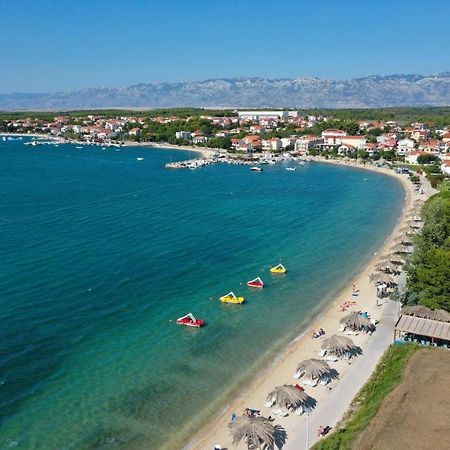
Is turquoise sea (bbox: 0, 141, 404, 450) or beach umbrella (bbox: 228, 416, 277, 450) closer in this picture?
beach umbrella (bbox: 228, 416, 277, 450)

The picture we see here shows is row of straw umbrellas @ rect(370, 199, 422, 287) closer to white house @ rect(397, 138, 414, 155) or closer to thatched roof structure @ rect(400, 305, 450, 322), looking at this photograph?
thatched roof structure @ rect(400, 305, 450, 322)

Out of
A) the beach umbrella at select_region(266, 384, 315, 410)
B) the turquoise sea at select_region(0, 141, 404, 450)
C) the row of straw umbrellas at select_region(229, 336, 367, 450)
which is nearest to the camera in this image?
the row of straw umbrellas at select_region(229, 336, 367, 450)

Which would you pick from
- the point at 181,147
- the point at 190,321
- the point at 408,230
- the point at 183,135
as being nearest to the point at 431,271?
the point at 190,321

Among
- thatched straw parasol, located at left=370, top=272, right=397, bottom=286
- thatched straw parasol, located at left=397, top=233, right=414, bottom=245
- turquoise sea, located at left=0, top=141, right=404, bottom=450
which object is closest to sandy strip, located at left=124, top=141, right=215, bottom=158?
turquoise sea, located at left=0, top=141, right=404, bottom=450

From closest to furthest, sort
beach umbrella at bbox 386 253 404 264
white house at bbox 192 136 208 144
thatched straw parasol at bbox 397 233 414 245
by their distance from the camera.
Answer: beach umbrella at bbox 386 253 404 264 < thatched straw parasol at bbox 397 233 414 245 < white house at bbox 192 136 208 144

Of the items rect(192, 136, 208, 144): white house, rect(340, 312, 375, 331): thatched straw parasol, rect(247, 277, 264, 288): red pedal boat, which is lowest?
rect(192, 136, 208, 144): white house

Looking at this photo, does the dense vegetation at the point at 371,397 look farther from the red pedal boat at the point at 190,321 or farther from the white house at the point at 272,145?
the white house at the point at 272,145

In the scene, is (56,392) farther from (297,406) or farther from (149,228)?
(149,228)
